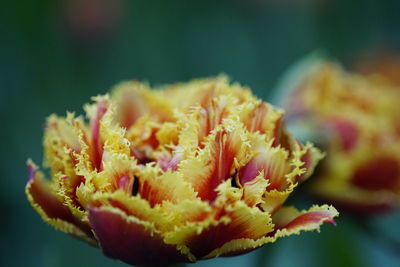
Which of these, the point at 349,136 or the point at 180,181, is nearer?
the point at 180,181

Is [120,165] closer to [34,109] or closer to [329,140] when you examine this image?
[329,140]

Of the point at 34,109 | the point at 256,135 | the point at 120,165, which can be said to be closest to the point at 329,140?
the point at 256,135

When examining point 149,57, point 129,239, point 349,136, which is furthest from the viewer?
point 149,57

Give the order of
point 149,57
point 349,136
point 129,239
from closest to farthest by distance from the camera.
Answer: point 129,239 < point 349,136 < point 149,57

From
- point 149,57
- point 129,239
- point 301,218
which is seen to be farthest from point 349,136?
point 149,57

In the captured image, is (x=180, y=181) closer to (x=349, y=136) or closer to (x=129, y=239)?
(x=129, y=239)

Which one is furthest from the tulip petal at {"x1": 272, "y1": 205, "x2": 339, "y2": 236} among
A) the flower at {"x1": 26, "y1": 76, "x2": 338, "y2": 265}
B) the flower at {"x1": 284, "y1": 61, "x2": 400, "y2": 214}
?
the flower at {"x1": 284, "y1": 61, "x2": 400, "y2": 214}

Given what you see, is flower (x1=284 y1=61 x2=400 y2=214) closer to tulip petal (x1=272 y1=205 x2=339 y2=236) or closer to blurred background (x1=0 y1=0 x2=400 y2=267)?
blurred background (x1=0 y1=0 x2=400 y2=267)
